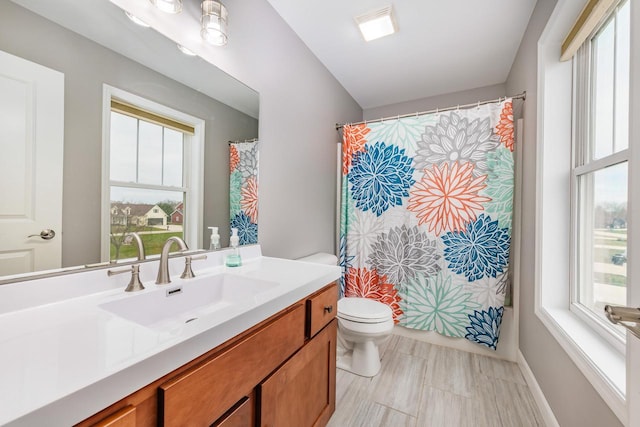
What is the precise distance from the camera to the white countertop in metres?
0.39

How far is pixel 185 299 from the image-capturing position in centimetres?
99

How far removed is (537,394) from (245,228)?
1.88 meters

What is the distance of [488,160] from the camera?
6.29 feet

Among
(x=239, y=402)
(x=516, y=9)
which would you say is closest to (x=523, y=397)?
(x=239, y=402)

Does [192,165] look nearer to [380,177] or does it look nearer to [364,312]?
[364,312]

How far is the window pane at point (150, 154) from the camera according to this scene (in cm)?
102

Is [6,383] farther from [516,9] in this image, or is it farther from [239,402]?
[516,9]

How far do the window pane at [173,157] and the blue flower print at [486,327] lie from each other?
7.12 feet

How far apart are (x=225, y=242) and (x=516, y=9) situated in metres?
2.23

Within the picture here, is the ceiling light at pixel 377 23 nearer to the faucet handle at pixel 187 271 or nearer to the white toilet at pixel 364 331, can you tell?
the faucet handle at pixel 187 271

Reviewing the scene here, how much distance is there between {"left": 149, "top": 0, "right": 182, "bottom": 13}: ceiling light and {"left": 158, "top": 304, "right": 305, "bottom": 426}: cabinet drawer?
1.27 meters

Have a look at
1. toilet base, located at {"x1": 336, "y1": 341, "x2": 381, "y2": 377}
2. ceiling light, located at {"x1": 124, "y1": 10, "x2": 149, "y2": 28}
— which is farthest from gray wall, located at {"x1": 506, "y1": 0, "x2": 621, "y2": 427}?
ceiling light, located at {"x1": 124, "y1": 10, "x2": 149, "y2": 28}

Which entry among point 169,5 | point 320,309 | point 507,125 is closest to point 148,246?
point 320,309

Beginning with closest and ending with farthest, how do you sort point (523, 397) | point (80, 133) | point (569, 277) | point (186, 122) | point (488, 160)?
point (80, 133) → point (186, 122) → point (569, 277) → point (523, 397) → point (488, 160)
